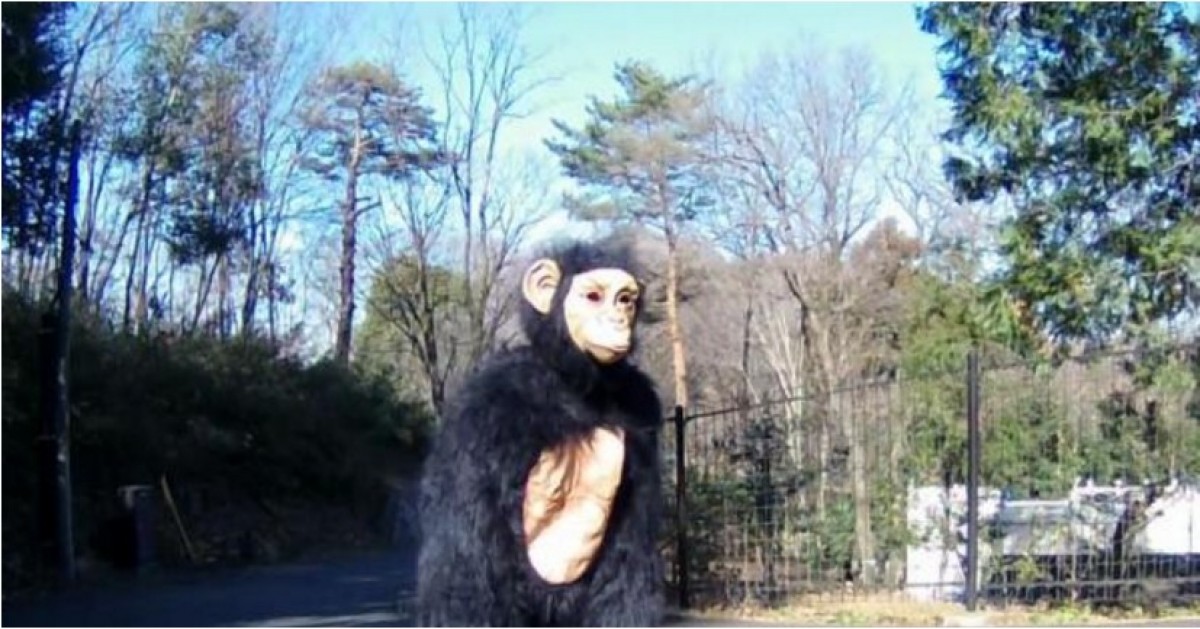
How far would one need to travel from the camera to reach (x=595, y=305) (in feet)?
10.5

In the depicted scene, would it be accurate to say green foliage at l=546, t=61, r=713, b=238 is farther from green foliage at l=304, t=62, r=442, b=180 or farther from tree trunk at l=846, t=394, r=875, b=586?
tree trunk at l=846, t=394, r=875, b=586

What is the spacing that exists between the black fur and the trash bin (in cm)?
1436

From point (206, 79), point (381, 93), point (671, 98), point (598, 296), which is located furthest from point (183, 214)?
point (598, 296)

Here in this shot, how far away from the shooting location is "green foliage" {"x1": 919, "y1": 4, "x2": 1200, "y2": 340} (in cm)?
947

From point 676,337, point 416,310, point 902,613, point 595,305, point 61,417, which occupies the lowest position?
point 902,613

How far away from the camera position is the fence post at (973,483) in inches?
361

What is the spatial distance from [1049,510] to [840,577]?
137 cm

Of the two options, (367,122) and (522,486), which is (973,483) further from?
(367,122)

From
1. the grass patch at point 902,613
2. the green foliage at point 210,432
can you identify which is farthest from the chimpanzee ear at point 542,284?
the green foliage at point 210,432

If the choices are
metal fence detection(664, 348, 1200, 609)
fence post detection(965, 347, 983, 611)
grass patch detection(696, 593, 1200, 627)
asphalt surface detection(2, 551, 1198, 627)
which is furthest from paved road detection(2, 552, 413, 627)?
fence post detection(965, 347, 983, 611)

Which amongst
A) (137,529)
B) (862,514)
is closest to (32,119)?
(137,529)

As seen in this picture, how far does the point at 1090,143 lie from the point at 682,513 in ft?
11.1

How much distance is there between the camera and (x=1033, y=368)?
9.52 m

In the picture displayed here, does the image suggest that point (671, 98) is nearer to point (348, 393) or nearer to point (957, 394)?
point (348, 393)
